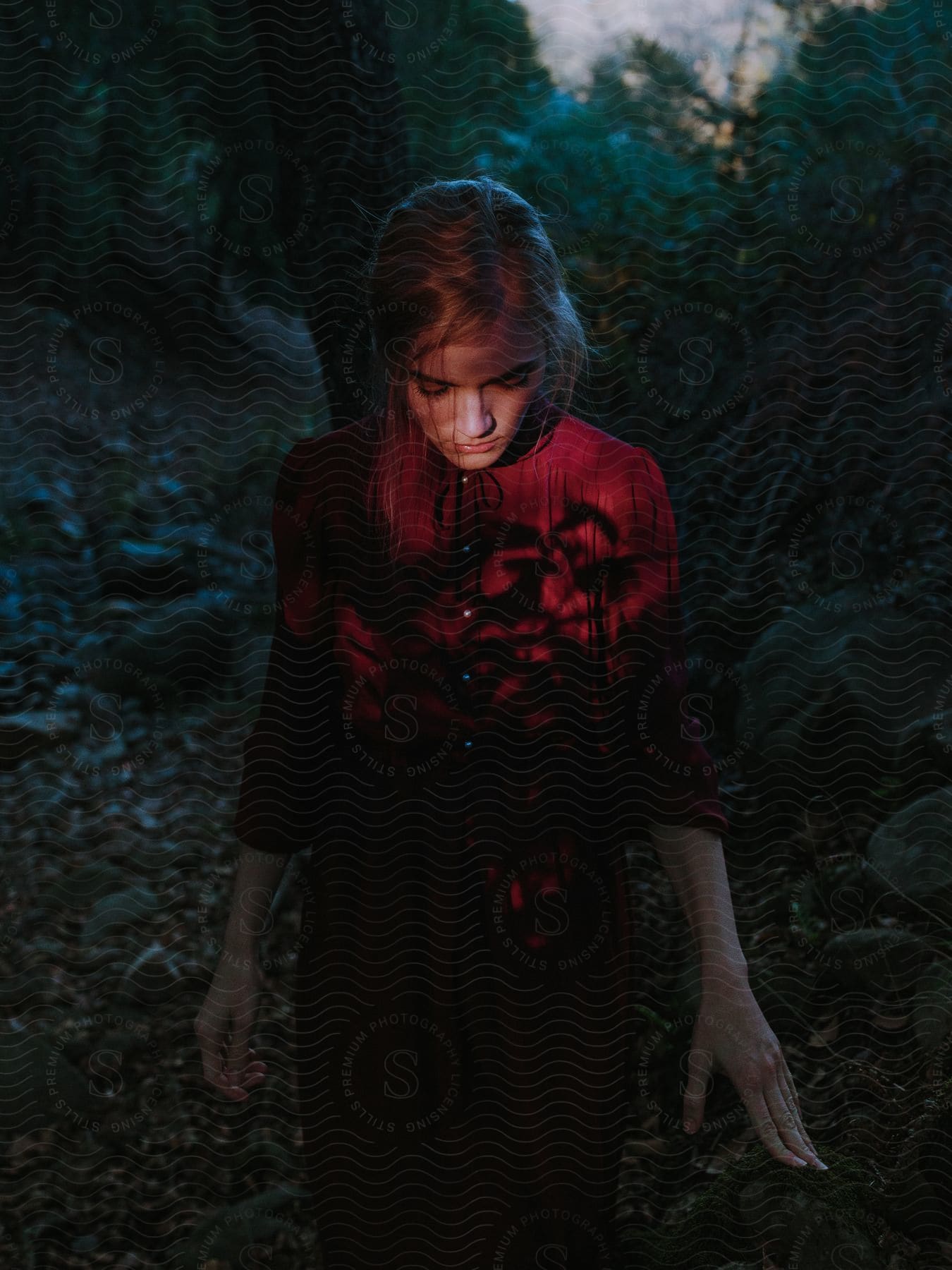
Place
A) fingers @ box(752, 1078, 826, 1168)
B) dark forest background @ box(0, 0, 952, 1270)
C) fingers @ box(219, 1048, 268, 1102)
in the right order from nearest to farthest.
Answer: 1. fingers @ box(752, 1078, 826, 1168)
2. fingers @ box(219, 1048, 268, 1102)
3. dark forest background @ box(0, 0, 952, 1270)

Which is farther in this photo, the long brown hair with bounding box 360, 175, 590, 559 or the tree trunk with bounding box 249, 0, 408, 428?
the tree trunk with bounding box 249, 0, 408, 428

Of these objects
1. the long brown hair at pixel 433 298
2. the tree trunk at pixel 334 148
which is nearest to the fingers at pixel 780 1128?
the long brown hair at pixel 433 298

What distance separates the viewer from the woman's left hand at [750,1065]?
3.24 ft

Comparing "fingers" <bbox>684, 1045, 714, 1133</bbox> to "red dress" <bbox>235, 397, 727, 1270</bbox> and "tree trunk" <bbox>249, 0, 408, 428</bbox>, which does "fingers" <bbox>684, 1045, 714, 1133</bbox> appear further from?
"tree trunk" <bbox>249, 0, 408, 428</bbox>

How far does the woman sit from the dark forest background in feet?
0.84

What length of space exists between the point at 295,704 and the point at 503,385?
37 cm

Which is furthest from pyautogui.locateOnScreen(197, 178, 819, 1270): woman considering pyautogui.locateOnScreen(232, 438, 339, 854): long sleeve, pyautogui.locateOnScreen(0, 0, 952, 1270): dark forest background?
pyautogui.locateOnScreen(0, 0, 952, 1270): dark forest background

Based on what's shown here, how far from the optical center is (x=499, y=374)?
1012 mm

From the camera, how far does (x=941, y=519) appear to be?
154cm

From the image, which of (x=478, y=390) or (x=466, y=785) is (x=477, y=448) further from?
(x=466, y=785)

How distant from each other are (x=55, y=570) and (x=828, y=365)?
113cm

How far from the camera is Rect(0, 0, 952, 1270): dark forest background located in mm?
1316

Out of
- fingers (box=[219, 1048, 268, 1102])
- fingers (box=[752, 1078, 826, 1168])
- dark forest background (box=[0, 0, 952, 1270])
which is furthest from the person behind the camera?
dark forest background (box=[0, 0, 952, 1270])

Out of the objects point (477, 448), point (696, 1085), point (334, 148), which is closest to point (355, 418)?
point (334, 148)
